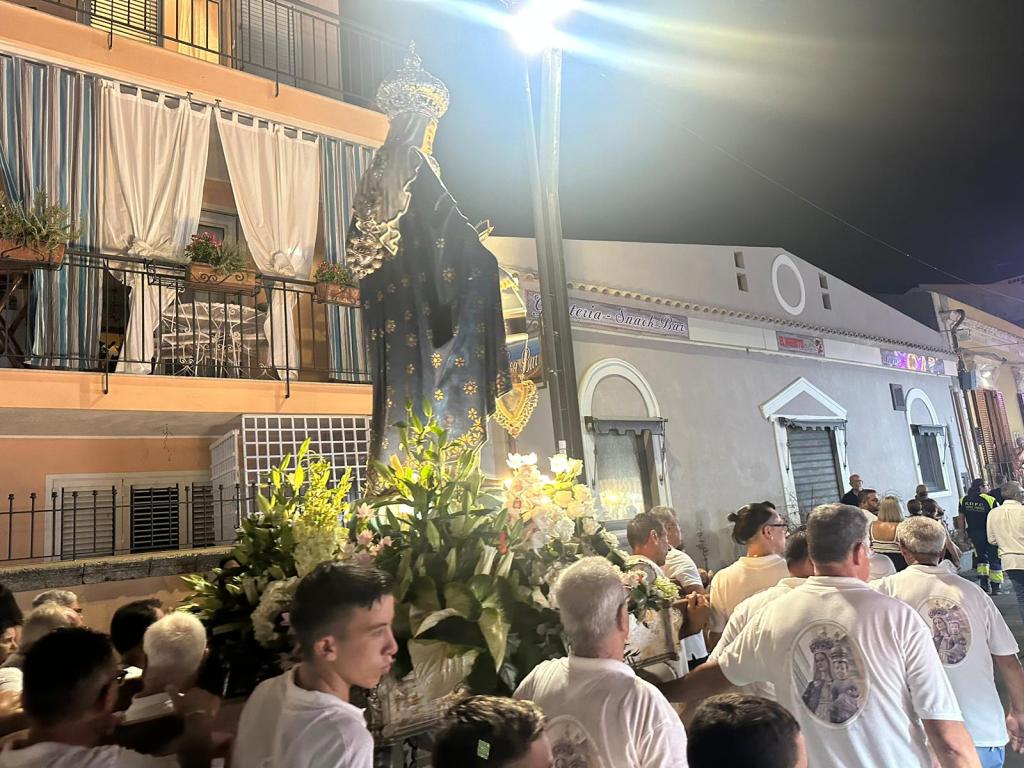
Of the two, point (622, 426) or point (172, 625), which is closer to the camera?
point (172, 625)

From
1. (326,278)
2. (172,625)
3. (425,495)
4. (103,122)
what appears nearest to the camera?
(172,625)

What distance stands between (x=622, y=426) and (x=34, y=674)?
33.5ft

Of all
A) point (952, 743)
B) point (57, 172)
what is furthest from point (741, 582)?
point (57, 172)

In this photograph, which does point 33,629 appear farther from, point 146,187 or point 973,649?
point 146,187

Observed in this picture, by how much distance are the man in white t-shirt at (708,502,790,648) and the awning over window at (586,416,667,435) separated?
7.35 meters

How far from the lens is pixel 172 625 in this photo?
2545 millimetres

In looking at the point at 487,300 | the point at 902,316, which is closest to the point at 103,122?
the point at 487,300

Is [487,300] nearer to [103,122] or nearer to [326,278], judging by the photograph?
[326,278]

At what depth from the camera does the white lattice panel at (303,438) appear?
8.54m

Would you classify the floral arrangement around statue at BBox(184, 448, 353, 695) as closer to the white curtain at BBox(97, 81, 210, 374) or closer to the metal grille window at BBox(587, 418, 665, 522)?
the white curtain at BBox(97, 81, 210, 374)

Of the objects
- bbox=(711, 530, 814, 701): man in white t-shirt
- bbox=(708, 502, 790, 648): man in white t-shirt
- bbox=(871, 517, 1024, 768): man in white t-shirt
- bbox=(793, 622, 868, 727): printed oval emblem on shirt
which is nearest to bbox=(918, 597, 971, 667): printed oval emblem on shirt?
bbox=(871, 517, 1024, 768): man in white t-shirt

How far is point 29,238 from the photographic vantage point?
7359mm

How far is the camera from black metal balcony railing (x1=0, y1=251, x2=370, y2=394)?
25.8 feet

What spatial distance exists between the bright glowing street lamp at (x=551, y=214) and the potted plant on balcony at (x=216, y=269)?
4.23 m
